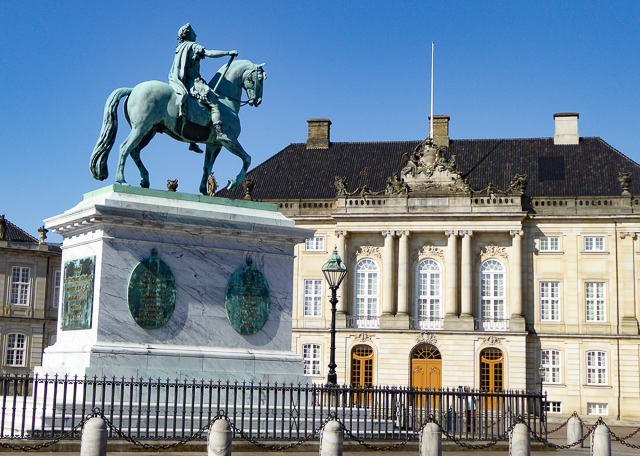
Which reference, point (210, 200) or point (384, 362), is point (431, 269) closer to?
point (384, 362)

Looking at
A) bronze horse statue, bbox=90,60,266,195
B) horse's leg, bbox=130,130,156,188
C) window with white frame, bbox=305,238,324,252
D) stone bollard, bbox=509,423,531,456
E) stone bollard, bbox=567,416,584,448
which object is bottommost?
stone bollard, bbox=567,416,584,448

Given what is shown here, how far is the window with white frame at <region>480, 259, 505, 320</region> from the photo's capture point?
48188 mm

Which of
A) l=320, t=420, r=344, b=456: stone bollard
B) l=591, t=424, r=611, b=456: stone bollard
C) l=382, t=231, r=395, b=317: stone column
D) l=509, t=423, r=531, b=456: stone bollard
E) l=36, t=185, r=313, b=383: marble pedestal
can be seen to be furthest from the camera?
l=382, t=231, r=395, b=317: stone column

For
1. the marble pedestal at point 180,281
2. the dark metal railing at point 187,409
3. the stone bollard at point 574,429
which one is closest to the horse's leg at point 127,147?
the marble pedestal at point 180,281

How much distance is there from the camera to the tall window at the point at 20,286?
5419cm

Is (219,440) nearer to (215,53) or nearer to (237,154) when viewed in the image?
(237,154)

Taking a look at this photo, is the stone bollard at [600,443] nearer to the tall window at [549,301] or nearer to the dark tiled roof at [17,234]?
the tall window at [549,301]

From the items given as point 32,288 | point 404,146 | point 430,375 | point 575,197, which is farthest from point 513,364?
point 32,288

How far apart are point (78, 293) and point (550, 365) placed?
36339mm

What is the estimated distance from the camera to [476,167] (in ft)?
173

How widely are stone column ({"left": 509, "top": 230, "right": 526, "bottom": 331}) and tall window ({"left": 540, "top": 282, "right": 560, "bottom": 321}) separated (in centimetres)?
154

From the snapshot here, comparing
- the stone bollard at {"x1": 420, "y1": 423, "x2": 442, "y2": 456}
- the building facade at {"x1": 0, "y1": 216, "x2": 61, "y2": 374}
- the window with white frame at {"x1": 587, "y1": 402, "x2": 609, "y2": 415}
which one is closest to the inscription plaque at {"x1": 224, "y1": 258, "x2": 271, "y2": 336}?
the stone bollard at {"x1": 420, "y1": 423, "x2": 442, "y2": 456}

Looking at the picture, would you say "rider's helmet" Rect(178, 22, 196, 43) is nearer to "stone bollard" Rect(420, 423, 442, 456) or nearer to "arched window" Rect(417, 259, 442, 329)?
"stone bollard" Rect(420, 423, 442, 456)

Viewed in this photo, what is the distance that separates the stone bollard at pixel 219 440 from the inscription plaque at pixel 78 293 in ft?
12.4
